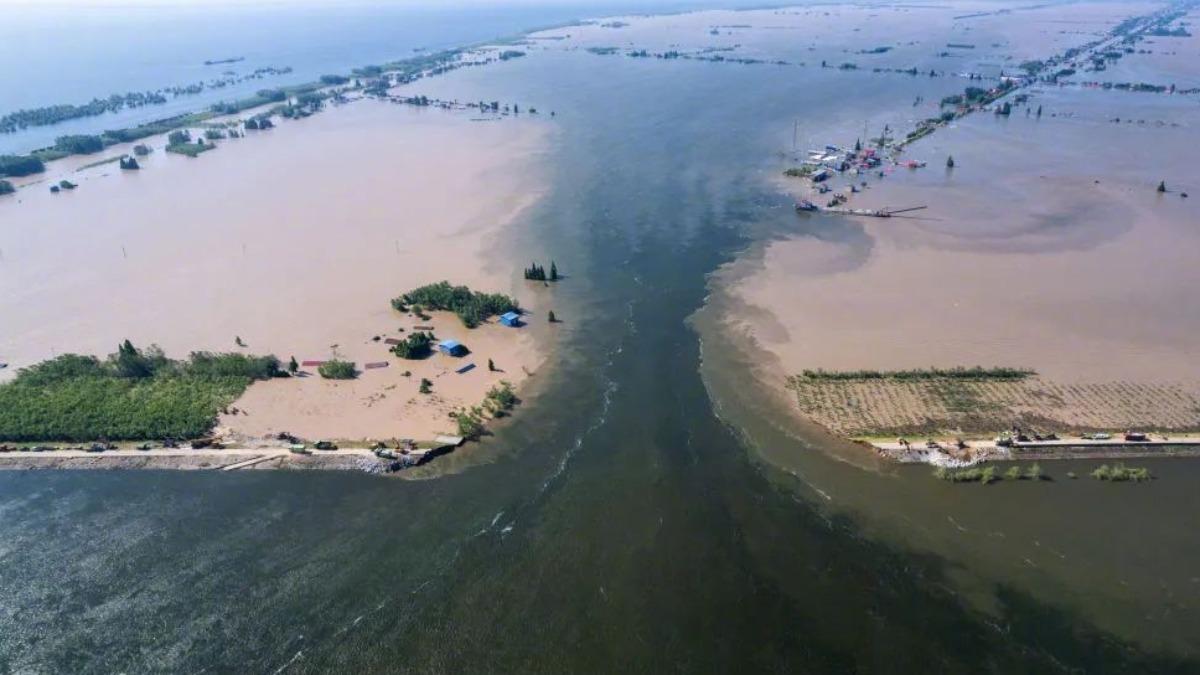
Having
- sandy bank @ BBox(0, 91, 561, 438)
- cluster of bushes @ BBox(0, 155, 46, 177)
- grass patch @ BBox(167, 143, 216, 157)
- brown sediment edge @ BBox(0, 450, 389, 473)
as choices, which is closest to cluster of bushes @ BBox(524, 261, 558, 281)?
sandy bank @ BBox(0, 91, 561, 438)

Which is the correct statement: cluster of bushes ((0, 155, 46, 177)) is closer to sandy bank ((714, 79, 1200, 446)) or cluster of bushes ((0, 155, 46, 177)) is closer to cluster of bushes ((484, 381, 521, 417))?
cluster of bushes ((484, 381, 521, 417))

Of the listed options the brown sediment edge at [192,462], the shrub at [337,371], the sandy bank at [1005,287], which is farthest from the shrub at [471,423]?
the sandy bank at [1005,287]

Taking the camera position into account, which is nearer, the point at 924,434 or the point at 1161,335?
the point at 924,434

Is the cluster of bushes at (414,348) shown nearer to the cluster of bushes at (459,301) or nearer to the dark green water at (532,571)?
the cluster of bushes at (459,301)

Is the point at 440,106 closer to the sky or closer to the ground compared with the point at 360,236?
closer to the sky

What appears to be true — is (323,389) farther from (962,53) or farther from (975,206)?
(962,53)

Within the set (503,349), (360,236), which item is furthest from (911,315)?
(360,236)

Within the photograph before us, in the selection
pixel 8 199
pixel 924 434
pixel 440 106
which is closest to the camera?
pixel 924 434

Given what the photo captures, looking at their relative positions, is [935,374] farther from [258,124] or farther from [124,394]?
[258,124]
